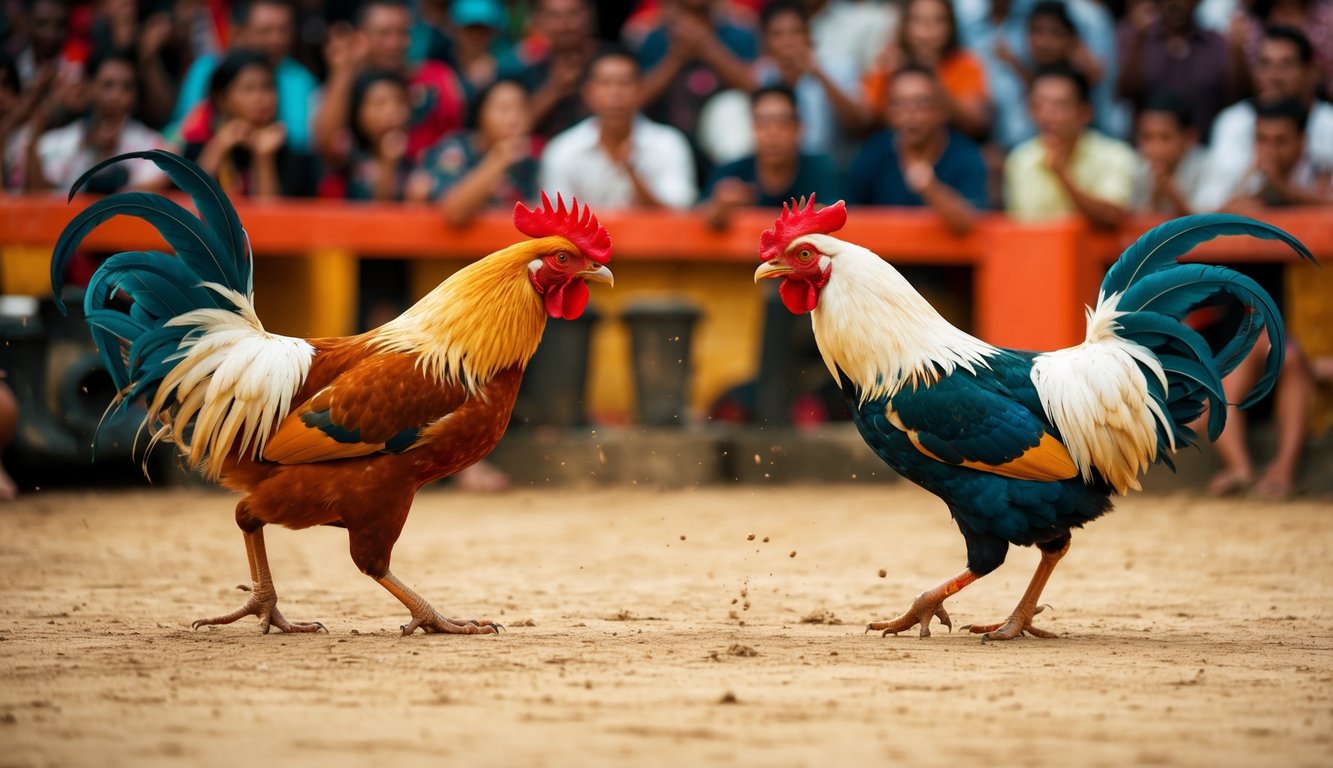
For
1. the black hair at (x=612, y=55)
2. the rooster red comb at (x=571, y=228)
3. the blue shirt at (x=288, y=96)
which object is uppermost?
the black hair at (x=612, y=55)

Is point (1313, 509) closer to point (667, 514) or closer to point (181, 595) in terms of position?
point (667, 514)

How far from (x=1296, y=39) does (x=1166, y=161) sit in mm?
1211

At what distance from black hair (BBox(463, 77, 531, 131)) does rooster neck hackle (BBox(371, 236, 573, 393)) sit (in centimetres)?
506

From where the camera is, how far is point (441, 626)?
5695 mm

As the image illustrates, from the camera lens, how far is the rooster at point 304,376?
18.4ft

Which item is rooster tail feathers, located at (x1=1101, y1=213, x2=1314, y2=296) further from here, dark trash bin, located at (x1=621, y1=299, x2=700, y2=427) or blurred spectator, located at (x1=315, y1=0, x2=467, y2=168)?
blurred spectator, located at (x1=315, y1=0, x2=467, y2=168)

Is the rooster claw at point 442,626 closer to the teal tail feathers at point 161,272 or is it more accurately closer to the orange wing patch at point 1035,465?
the teal tail feathers at point 161,272

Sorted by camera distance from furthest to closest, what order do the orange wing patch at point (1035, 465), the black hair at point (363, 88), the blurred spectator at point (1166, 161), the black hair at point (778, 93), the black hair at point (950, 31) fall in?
the black hair at point (950, 31), the black hair at point (363, 88), the black hair at point (778, 93), the blurred spectator at point (1166, 161), the orange wing patch at point (1035, 465)

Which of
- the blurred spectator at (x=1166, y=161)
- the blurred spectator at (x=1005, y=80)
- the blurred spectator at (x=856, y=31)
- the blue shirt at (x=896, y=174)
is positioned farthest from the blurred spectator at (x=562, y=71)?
the blurred spectator at (x=1166, y=161)

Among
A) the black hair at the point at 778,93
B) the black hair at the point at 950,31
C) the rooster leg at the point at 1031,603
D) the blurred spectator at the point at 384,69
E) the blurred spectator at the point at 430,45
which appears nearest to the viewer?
the rooster leg at the point at 1031,603

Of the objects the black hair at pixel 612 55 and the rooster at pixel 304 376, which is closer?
the rooster at pixel 304 376

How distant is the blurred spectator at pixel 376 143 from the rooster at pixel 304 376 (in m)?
4.89

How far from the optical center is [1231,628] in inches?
233

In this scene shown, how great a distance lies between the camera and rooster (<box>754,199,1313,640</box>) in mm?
5559
